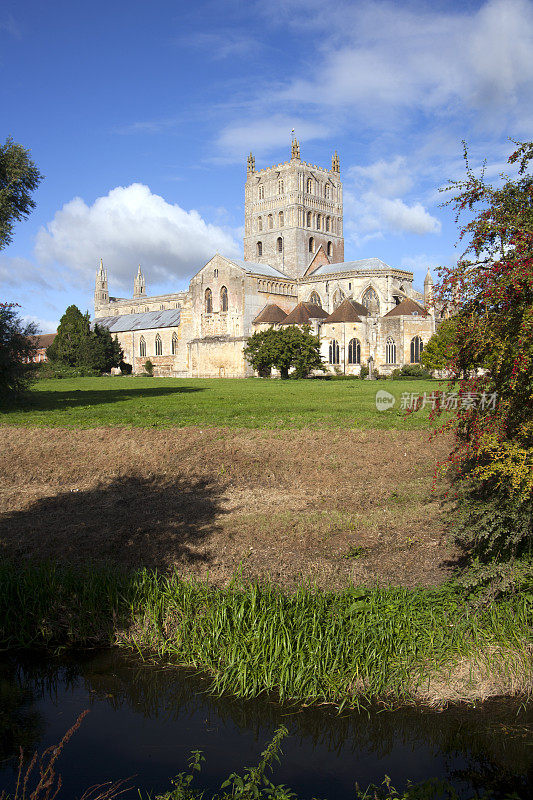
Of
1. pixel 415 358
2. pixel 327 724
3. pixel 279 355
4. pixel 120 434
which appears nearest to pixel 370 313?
pixel 415 358

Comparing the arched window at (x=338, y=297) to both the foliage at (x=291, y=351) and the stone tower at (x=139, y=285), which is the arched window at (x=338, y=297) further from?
the stone tower at (x=139, y=285)

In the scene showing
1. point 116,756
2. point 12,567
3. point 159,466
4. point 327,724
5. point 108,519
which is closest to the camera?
point 116,756

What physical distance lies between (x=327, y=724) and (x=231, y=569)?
3.29m

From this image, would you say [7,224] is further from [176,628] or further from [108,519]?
[176,628]

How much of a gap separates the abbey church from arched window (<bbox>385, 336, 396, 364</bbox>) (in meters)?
0.09

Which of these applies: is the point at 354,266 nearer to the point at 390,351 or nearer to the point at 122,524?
the point at 390,351

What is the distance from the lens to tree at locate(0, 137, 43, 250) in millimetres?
20750

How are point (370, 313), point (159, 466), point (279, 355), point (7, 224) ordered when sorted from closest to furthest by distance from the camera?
1. point (159, 466)
2. point (7, 224)
3. point (279, 355)
4. point (370, 313)

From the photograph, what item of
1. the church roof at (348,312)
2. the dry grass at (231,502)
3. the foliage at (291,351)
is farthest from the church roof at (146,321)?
the dry grass at (231,502)

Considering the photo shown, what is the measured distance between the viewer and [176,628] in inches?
293

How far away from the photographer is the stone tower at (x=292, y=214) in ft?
262

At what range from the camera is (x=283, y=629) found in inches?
269

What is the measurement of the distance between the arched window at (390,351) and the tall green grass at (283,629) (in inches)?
2089
